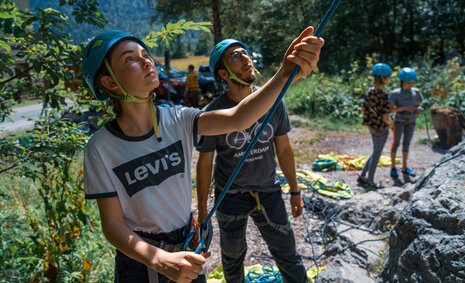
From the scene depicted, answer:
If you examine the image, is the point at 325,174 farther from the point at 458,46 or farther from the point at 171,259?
the point at 458,46

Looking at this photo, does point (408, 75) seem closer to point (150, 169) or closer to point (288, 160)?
point (288, 160)

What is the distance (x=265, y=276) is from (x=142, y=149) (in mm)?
2145

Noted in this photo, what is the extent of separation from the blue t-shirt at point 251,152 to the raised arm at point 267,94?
69cm

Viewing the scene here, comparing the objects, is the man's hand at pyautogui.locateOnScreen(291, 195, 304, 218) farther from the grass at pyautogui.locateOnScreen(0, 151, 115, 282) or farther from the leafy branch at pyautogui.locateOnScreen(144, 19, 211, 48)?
the grass at pyautogui.locateOnScreen(0, 151, 115, 282)

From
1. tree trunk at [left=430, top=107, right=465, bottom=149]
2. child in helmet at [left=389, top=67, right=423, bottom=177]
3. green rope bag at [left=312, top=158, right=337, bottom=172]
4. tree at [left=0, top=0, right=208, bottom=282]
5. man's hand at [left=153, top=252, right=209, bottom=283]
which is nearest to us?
man's hand at [left=153, top=252, right=209, bottom=283]

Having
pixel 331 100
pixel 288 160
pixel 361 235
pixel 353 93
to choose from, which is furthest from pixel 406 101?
pixel 353 93

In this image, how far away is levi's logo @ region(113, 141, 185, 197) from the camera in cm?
152

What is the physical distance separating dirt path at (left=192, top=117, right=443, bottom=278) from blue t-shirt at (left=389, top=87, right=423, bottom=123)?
964 mm

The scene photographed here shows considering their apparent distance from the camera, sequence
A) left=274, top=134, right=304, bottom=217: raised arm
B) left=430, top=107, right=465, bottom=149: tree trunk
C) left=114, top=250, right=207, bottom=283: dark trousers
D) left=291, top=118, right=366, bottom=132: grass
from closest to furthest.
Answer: left=114, top=250, right=207, bottom=283: dark trousers, left=274, top=134, right=304, bottom=217: raised arm, left=430, top=107, right=465, bottom=149: tree trunk, left=291, top=118, right=366, bottom=132: grass

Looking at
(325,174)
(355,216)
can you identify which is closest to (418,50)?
(325,174)

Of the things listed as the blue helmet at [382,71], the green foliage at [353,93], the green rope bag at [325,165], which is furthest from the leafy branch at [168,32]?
the green foliage at [353,93]

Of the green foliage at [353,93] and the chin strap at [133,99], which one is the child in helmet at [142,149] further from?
the green foliage at [353,93]

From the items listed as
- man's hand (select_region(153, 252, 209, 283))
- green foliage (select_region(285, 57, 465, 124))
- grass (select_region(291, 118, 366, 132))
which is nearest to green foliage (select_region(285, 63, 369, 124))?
green foliage (select_region(285, 57, 465, 124))

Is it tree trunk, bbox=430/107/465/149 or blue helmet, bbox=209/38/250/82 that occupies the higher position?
blue helmet, bbox=209/38/250/82
